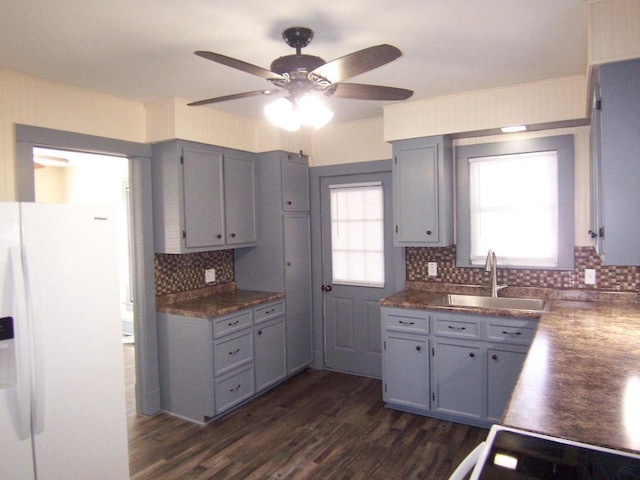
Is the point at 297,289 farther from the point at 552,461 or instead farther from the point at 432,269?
the point at 552,461

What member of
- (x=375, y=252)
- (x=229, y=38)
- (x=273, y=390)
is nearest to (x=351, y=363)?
(x=273, y=390)

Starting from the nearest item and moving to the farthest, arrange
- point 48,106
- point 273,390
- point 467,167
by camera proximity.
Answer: point 48,106, point 467,167, point 273,390

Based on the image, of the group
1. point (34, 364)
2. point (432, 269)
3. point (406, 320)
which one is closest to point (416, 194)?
point (432, 269)

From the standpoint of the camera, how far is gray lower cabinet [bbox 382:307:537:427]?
2.94 metres

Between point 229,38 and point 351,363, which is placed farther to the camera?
point 351,363

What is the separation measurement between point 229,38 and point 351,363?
10.3 feet

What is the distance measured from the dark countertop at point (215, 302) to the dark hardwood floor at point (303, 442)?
82cm

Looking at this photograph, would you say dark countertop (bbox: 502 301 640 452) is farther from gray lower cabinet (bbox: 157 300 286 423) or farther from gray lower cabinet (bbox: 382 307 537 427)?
gray lower cabinet (bbox: 157 300 286 423)

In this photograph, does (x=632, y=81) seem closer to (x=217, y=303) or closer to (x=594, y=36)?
(x=594, y=36)

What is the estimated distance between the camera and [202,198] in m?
3.59

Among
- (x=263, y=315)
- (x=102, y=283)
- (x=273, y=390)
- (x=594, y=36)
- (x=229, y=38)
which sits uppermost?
(x=229, y=38)

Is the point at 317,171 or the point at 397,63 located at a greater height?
the point at 397,63

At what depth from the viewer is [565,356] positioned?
188cm

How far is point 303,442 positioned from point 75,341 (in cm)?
159
